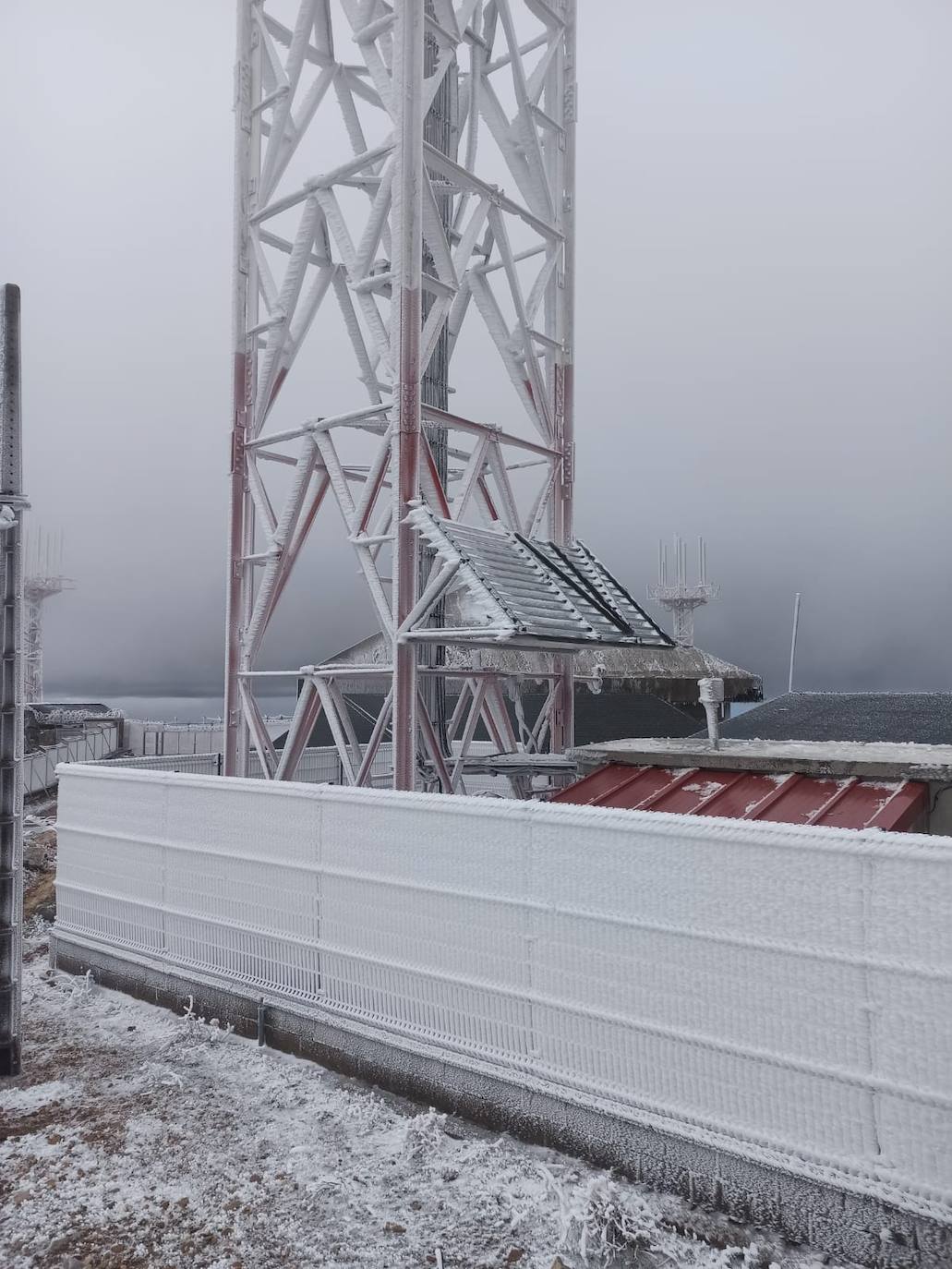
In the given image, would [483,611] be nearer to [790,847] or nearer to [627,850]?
[627,850]

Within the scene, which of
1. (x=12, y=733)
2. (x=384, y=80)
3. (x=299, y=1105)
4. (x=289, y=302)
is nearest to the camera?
(x=299, y=1105)

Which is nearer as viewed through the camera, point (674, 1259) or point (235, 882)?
point (674, 1259)

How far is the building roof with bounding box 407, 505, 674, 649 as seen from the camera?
10.1m

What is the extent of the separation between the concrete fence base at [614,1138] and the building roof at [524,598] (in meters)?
4.54

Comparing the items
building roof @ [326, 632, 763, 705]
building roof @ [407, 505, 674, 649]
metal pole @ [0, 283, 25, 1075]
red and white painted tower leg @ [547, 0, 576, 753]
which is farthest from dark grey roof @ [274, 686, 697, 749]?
metal pole @ [0, 283, 25, 1075]

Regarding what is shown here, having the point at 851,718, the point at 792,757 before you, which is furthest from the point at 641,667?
the point at 792,757

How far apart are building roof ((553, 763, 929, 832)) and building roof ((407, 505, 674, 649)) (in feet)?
6.72

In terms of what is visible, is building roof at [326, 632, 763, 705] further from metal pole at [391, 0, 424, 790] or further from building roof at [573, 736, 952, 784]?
building roof at [573, 736, 952, 784]

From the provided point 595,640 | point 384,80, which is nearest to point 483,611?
point 595,640

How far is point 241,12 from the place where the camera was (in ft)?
48.5

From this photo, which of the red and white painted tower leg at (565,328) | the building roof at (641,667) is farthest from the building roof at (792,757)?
the building roof at (641,667)

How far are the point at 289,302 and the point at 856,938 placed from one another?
42.3ft

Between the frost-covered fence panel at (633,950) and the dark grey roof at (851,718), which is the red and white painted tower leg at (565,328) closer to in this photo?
the dark grey roof at (851,718)

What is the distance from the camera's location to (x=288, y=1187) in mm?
5621
